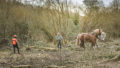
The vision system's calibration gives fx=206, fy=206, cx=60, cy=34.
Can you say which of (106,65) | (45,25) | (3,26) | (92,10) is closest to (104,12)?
(92,10)

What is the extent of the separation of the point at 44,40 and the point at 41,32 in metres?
0.79

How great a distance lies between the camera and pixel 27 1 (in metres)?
15.5

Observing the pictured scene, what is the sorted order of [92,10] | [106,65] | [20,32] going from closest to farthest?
1. [106,65]
2. [20,32]
3. [92,10]

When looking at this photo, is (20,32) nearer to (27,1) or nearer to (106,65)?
(27,1)

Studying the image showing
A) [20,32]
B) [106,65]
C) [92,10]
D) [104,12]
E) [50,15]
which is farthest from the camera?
[92,10]

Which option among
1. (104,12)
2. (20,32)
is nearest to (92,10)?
(104,12)

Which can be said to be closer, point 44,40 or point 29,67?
point 29,67

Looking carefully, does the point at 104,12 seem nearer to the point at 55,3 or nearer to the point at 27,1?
the point at 55,3

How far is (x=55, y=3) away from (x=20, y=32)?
342 centimetres

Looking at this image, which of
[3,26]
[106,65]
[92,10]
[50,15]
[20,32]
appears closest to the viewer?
[106,65]

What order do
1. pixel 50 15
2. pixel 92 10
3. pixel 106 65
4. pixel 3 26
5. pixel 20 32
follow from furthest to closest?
pixel 92 10 → pixel 50 15 → pixel 20 32 → pixel 3 26 → pixel 106 65

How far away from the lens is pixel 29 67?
289 inches

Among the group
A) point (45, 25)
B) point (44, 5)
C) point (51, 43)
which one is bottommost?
point (51, 43)

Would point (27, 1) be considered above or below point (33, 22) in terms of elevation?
above
